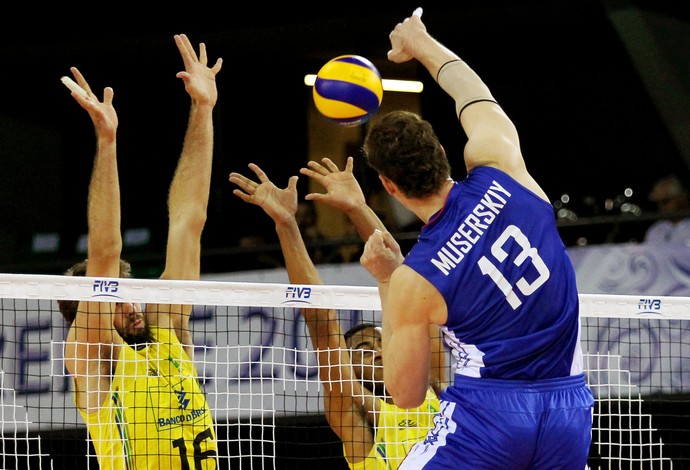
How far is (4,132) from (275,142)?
4522 mm

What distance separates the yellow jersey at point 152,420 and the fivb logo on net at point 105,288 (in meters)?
0.39

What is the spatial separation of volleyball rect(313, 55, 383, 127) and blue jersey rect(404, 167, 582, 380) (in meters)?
2.32

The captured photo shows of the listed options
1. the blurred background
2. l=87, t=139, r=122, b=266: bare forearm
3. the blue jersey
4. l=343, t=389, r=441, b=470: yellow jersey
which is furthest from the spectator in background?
the blue jersey

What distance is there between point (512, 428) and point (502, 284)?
0.54 metres

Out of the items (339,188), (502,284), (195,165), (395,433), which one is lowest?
(395,433)

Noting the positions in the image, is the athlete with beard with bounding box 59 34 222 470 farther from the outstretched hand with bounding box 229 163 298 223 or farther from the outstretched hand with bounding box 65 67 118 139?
the outstretched hand with bounding box 229 163 298 223

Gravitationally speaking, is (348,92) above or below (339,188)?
above

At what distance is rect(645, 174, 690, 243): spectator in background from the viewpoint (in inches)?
480

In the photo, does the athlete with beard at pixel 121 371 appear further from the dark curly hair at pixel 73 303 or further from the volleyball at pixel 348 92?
the volleyball at pixel 348 92

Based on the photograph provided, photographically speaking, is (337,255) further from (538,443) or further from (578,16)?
(538,443)

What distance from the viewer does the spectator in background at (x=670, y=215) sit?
40.0 feet

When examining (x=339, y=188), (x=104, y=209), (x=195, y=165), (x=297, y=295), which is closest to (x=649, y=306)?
(x=339, y=188)

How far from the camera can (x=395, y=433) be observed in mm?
6121

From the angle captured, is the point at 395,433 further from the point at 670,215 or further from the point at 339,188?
the point at 670,215
